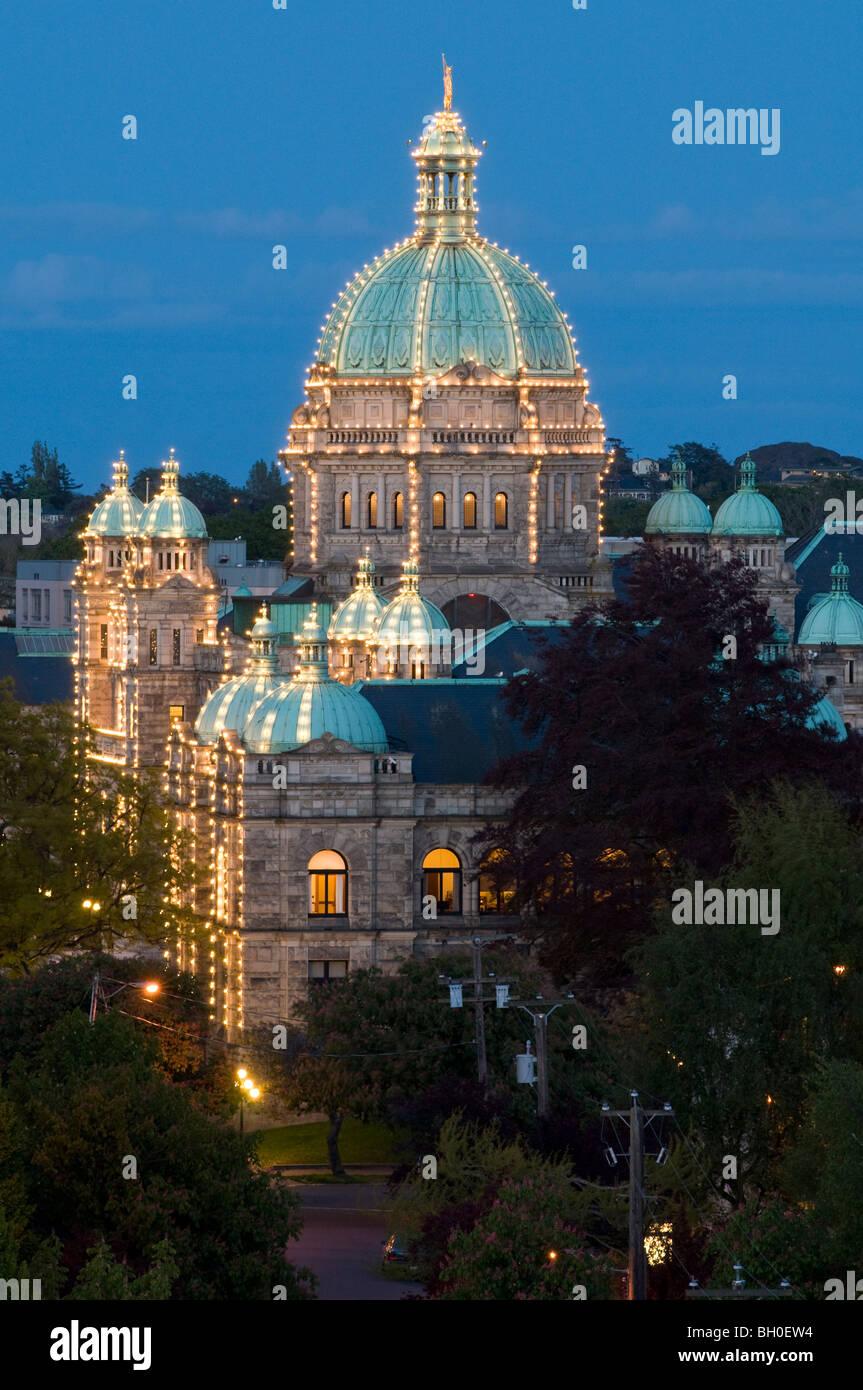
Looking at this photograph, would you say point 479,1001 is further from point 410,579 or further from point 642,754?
point 410,579

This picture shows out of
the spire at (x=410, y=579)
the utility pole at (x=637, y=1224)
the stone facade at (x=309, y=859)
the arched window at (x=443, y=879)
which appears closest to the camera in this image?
the utility pole at (x=637, y=1224)

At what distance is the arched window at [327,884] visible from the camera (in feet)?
328

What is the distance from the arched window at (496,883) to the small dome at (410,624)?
13246mm

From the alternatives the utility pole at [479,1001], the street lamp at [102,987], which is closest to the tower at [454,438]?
the street lamp at [102,987]

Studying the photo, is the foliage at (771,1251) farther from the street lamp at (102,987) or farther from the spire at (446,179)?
the spire at (446,179)

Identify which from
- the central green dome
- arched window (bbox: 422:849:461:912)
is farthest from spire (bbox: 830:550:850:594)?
arched window (bbox: 422:849:461:912)

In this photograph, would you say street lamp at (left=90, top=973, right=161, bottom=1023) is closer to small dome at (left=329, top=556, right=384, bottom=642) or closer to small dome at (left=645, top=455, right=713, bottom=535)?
small dome at (left=329, top=556, right=384, bottom=642)

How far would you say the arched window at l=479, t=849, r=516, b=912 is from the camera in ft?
323

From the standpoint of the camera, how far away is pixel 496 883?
9900 cm

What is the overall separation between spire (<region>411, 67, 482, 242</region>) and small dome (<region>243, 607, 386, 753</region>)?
3476 centimetres

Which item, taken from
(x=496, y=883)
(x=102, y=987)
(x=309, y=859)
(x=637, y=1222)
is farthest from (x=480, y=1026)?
(x=637, y=1222)

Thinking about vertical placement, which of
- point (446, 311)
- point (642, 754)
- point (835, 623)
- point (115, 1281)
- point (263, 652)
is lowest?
point (115, 1281)

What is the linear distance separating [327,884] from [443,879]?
403 centimetres
